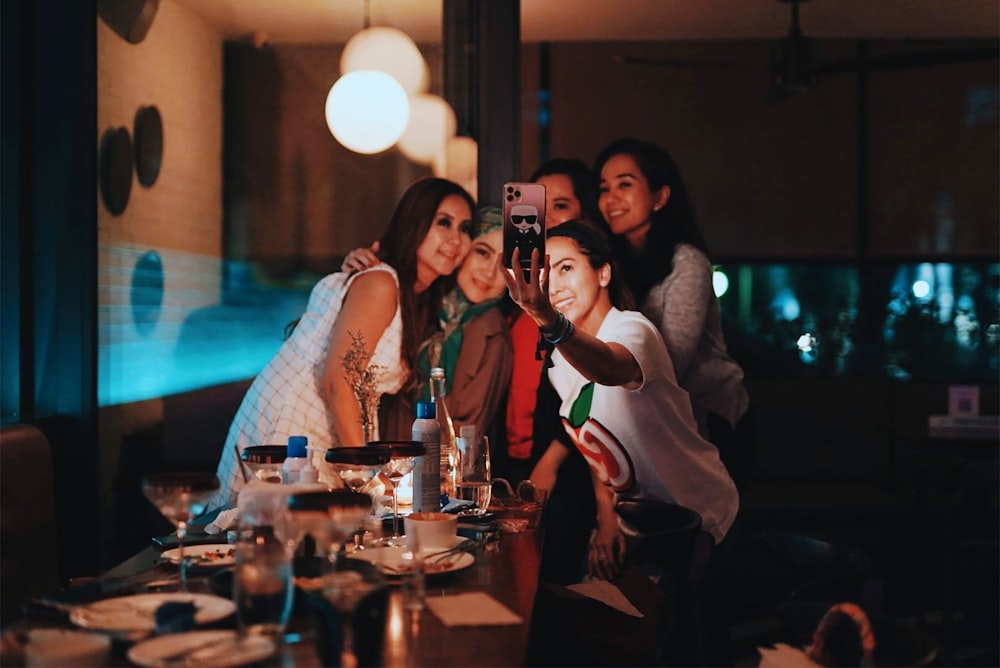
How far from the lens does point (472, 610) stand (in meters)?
1.62

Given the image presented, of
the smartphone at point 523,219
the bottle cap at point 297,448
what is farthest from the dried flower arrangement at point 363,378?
the smartphone at point 523,219

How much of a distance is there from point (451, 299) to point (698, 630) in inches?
53.3

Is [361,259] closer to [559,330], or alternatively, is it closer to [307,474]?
[559,330]

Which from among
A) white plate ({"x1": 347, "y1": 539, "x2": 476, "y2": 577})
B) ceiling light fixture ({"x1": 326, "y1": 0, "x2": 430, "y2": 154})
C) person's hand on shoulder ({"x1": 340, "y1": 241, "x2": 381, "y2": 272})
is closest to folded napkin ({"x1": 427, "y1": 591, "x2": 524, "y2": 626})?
white plate ({"x1": 347, "y1": 539, "x2": 476, "y2": 577})

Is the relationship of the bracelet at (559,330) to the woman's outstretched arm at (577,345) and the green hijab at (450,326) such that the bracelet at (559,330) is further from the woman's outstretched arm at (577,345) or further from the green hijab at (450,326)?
the green hijab at (450,326)

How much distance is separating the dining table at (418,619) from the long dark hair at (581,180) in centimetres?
161

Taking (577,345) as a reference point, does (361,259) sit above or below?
above

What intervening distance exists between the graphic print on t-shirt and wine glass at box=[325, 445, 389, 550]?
1.43 meters

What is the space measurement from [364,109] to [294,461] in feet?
5.85

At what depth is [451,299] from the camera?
3.43 m

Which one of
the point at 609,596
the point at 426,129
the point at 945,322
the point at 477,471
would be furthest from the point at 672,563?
the point at 945,322

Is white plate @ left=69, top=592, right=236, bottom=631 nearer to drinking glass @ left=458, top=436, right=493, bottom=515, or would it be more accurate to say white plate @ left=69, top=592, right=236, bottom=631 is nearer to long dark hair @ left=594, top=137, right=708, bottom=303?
drinking glass @ left=458, top=436, right=493, bottom=515

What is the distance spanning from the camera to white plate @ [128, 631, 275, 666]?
1.30 meters

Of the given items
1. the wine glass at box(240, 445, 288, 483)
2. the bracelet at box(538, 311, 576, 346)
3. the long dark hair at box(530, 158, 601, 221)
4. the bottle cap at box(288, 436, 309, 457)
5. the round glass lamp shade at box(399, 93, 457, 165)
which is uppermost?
the round glass lamp shade at box(399, 93, 457, 165)
